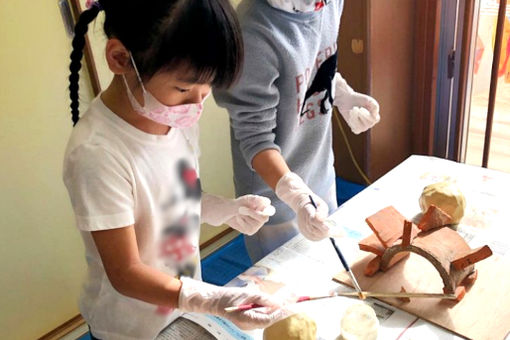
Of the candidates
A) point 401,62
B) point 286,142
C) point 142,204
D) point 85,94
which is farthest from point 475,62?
point 142,204

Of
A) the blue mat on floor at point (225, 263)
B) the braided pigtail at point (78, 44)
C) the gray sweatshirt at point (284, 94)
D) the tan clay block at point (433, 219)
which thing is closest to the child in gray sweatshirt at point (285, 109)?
the gray sweatshirt at point (284, 94)

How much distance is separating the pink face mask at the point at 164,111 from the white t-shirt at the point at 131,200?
4cm

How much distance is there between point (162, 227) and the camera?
825 mm

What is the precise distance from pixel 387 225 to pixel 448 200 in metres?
0.18

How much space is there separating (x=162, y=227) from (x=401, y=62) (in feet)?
5.02

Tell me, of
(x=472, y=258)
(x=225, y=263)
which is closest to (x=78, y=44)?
(x=472, y=258)

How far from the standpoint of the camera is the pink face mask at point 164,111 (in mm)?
719

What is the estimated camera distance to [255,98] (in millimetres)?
991

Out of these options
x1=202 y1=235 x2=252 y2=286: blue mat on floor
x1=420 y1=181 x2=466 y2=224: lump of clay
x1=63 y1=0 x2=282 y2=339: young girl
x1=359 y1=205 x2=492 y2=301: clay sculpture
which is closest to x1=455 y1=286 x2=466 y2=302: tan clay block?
x1=359 y1=205 x2=492 y2=301: clay sculpture

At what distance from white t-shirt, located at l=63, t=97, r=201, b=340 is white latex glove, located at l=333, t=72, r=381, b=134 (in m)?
0.53

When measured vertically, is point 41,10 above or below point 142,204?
above

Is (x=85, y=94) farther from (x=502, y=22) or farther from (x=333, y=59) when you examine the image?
(x=502, y=22)

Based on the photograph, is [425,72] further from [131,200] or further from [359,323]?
[131,200]

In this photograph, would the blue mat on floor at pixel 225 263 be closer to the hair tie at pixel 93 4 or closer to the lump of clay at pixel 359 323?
the lump of clay at pixel 359 323
